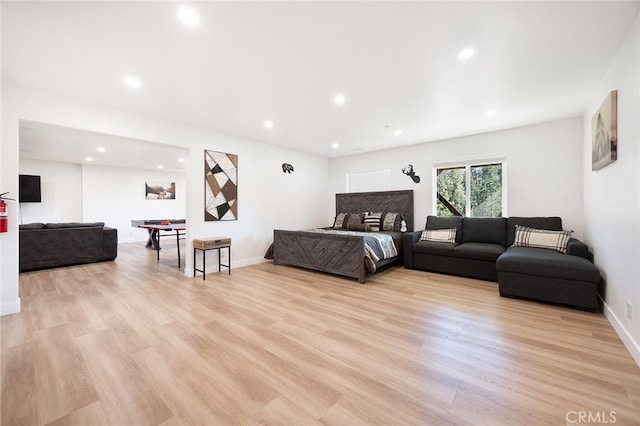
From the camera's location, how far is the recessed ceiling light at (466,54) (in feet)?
7.44

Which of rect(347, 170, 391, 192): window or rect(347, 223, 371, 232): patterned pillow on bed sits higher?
rect(347, 170, 391, 192): window

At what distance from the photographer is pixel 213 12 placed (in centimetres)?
183

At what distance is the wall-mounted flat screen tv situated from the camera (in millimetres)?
6727

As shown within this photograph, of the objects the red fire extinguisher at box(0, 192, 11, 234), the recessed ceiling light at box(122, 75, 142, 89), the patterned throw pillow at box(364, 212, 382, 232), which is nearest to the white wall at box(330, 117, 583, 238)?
the patterned throw pillow at box(364, 212, 382, 232)

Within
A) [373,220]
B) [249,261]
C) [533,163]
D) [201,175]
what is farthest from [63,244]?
[533,163]

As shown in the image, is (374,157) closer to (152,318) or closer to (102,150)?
(152,318)

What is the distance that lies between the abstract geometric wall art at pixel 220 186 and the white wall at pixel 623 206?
4.97 m

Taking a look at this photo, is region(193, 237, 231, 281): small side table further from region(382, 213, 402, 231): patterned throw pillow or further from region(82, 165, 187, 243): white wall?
region(82, 165, 187, 243): white wall

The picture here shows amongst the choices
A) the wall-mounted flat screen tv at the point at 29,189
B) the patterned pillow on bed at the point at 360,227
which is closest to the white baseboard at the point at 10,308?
→ the patterned pillow on bed at the point at 360,227

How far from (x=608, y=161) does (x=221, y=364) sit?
388cm

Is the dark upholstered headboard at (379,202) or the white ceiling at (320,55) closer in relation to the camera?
the white ceiling at (320,55)

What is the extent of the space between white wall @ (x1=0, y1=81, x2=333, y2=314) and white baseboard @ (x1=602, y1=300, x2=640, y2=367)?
4972 millimetres

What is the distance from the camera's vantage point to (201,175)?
4.41 m

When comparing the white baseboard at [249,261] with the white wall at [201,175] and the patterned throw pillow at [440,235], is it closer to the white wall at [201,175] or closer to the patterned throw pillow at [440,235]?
the white wall at [201,175]
